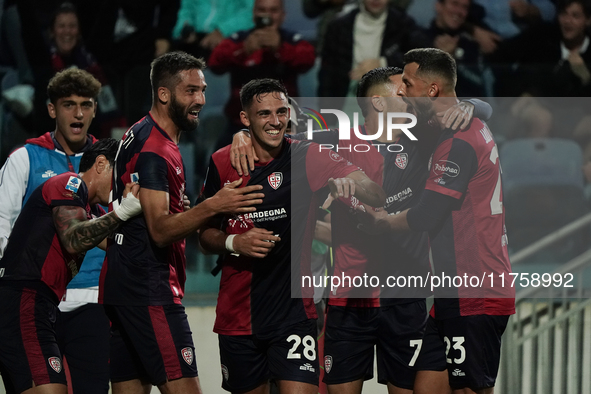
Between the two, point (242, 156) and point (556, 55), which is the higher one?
point (556, 55)

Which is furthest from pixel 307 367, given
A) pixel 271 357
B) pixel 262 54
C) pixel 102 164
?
pixel 262 54

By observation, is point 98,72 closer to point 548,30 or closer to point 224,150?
point 224,150

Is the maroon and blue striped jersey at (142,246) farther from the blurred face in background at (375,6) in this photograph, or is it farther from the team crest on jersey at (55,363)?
the blurred face in background at (375,6)

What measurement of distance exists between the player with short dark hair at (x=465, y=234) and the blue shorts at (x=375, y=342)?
356mm

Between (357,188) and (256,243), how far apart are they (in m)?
0.62

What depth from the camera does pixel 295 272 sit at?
12.7 feet

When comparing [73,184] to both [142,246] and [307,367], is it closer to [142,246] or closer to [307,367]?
[142,246]

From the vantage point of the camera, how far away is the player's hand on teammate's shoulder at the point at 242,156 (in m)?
3.83

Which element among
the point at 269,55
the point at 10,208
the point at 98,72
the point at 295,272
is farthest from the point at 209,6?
the point at 295,272

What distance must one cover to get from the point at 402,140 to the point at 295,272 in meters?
1.13

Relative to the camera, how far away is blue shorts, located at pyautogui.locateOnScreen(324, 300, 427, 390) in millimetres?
4230

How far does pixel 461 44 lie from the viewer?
273 inches

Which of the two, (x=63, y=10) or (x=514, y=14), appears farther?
(x=514, y=14)

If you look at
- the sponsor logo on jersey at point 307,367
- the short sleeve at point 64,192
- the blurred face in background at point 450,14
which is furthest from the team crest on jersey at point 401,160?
the blurred face in background at point 450,14
